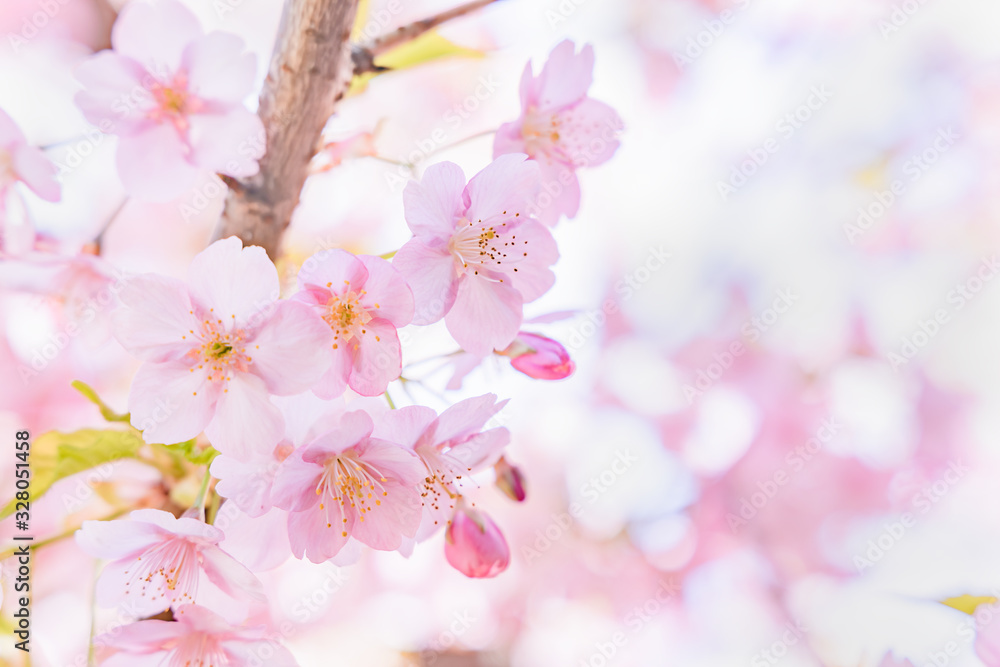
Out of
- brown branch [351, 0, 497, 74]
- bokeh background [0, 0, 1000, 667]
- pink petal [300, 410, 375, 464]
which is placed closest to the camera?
pink petal [300, 410, 375, 464]

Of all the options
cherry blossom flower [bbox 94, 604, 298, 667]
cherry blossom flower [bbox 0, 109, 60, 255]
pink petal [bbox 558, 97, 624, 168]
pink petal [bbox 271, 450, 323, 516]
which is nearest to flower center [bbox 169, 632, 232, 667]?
cherry blossom flower [bbox 94, 604, 298, 667]

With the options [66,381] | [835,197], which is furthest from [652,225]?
[66,381]

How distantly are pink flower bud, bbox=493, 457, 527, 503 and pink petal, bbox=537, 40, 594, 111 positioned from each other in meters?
0.29

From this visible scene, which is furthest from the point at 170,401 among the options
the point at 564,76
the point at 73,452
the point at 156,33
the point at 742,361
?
the point at 742,361

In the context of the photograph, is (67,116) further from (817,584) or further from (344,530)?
(817,584)

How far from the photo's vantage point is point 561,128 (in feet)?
1.85

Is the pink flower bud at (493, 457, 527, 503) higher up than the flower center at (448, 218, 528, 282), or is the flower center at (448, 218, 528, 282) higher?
the flower center at (448, 218, 528, 282)

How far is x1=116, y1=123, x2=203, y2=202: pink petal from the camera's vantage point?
1.55ft

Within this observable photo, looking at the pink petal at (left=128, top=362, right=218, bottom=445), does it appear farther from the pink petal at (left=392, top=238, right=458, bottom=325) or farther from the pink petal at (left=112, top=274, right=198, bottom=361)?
the pink petal at (left=392, top=238, right=458, bottom=325)

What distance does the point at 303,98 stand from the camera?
1.45 feet

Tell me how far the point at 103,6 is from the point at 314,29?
1.73 ft

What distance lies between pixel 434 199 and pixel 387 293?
0.06 m

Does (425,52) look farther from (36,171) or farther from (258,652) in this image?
(258,652)

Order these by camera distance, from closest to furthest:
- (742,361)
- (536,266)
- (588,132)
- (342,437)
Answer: (342,437)
(536,266)
(588,132)
(742,361)
